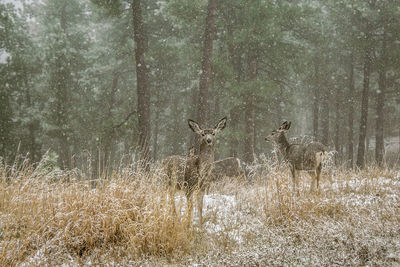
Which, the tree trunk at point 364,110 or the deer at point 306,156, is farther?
the tree trunk at point 364,110

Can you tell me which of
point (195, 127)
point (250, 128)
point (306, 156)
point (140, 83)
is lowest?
point (306, 156)

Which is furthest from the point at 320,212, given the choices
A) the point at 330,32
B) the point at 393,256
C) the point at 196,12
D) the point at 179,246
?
the point at 330,32

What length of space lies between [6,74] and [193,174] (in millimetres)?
17215

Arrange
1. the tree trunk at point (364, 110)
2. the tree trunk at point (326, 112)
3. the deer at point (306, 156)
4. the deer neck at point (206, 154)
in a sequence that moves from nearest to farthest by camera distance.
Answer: the deer neck at point (206, 154), the deer at point (306, 156), the tree trunk at point (364, 110), the tree trunk at point (326, 112)

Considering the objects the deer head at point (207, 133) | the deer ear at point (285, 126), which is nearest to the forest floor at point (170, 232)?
the deer head at point (207, 133)

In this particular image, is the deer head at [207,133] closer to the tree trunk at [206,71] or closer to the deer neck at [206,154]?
the deer neck at [206,154]

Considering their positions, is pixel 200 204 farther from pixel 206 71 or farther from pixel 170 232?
pixel 206 71

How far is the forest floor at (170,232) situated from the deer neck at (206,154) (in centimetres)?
98

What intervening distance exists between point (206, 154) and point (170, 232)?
1.94 metres

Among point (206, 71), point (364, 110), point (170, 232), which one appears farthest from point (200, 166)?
point (364, 110)

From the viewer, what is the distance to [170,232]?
4496 mm

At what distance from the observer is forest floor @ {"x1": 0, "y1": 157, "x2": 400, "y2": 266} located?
3.97 m

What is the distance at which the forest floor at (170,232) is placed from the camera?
397 cm

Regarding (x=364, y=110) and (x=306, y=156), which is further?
(x=364, y=110)
